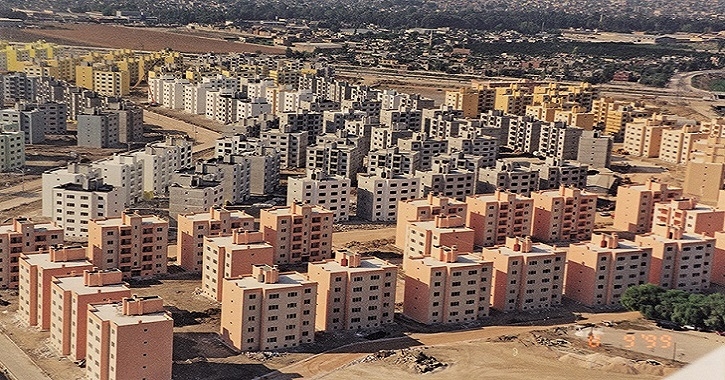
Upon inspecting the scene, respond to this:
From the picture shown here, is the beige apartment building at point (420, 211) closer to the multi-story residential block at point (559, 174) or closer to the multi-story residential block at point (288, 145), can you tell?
the multi-story residential block at point (559, 174)

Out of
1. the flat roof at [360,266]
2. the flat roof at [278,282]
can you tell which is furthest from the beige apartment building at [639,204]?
the flat roof at [278,282]

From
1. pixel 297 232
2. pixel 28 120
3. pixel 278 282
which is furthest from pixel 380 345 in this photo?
pixel 28 120

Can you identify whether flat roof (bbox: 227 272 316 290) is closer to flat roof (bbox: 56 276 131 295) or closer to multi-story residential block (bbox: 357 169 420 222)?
flat roof (bbox: 56 276 131 295)

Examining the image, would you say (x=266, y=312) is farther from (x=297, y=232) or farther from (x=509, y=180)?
(x=509, y=180)

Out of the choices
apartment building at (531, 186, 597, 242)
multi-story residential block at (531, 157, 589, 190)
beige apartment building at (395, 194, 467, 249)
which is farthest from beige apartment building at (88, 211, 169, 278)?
multi-story residential block at (531, 157, 589, 190)

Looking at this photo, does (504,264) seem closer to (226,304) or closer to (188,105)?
(226,304)

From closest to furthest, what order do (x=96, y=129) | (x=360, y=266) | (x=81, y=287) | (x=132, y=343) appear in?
(x=132, y=343) < (x=81, y=287) < (x=360, y=266) < (x=96, y=129)
